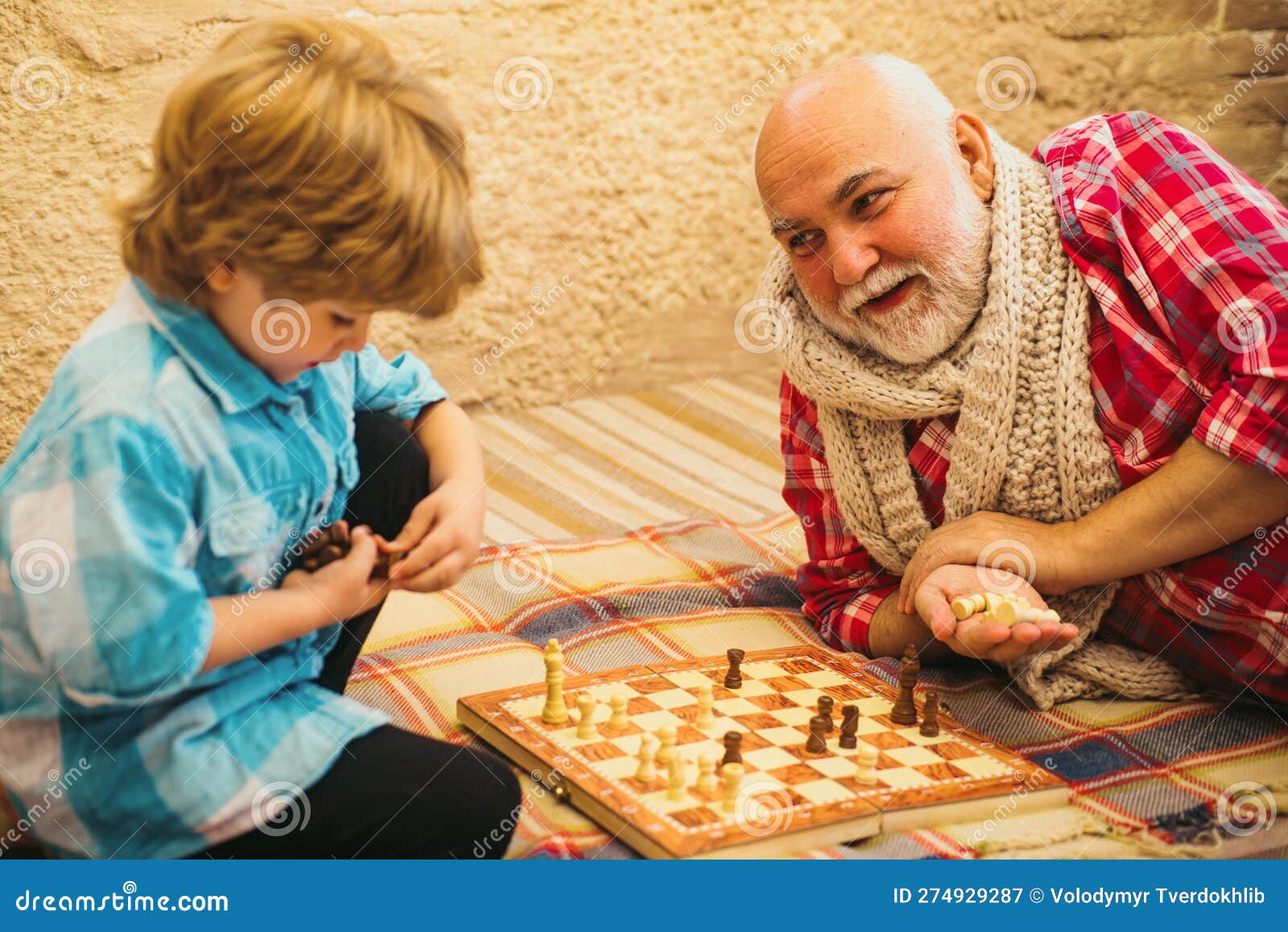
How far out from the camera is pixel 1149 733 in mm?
1980

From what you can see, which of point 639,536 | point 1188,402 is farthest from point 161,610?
point 639,536

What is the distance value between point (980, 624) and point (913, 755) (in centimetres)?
19

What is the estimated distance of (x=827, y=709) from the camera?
5.97ft

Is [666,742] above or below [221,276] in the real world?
below

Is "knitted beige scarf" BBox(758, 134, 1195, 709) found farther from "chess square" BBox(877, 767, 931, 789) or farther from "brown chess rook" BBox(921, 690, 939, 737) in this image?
"chess square" BBox(877, 767, 931, 789)

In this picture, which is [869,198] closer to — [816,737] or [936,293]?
[936,293]

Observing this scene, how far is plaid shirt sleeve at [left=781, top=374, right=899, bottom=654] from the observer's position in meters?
2.24

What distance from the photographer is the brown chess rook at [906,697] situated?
1894 millimetres

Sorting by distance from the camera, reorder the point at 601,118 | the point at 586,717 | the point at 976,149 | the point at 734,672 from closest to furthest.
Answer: the point at 586,717 < the point at 734,672 < the point at 976,149 < the point at 601,118

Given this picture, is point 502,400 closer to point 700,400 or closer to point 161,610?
point 700,400

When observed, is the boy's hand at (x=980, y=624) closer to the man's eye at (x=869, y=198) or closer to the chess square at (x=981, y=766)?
the chess square at (x=981, y=766)

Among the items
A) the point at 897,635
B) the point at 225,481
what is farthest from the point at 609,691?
the point at 225,481

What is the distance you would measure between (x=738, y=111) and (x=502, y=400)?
38.9 inches

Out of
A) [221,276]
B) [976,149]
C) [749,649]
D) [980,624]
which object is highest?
[976,149]
